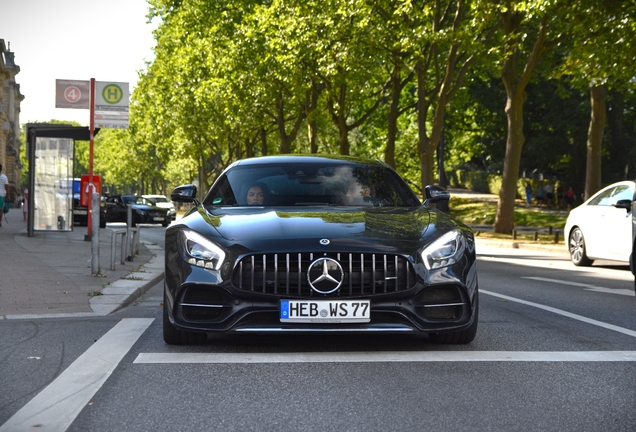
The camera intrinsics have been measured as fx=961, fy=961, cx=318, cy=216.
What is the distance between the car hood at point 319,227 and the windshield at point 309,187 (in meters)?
0.38

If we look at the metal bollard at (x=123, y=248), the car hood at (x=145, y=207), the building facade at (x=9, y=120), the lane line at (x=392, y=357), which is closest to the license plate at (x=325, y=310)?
the lane line at (x=392, y=357)

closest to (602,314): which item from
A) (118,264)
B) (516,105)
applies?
(118,264)

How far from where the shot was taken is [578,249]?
58.1 feet

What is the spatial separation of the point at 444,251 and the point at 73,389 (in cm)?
261

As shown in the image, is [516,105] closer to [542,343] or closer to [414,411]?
[542,343]

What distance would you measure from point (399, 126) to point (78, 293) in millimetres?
47420

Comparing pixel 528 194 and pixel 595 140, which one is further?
pixel 528 194

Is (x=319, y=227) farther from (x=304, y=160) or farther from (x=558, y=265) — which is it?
(x=558, y=265)

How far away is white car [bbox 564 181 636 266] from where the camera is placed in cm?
1573

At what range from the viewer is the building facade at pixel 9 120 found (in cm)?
7325

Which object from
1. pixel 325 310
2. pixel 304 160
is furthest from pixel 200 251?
pixel 304 160

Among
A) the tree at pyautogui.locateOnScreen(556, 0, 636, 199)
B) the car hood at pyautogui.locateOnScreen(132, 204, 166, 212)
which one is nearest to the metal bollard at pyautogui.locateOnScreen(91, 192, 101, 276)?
the tree at pyautogui.locateOnScreen(556, 0, 636, 199)

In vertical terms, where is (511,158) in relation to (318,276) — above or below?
above

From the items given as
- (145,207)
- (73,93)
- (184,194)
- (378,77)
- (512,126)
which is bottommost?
(145,207)
